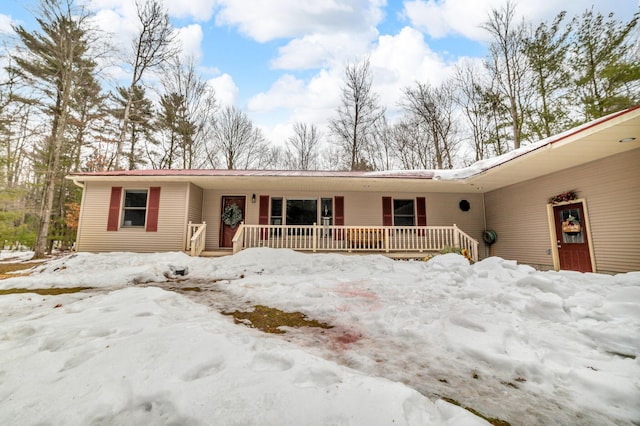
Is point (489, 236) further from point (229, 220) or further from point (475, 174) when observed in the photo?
point (229, 220)

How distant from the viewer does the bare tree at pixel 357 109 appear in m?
16.8

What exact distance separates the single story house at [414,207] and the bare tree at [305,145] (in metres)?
11.7

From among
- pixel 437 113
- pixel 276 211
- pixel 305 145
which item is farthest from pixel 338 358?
pixel 305 145

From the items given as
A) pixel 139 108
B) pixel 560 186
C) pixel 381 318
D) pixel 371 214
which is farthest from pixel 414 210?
pixel 139 108

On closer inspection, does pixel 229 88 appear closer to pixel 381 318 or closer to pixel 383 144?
pixel 383 144

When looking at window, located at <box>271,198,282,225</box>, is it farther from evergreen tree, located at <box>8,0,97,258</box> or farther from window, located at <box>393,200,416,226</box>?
evergreen tree, located at <box>8,0,97,258</box>

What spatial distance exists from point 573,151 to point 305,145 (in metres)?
17.7

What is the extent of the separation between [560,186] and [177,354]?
9333 mm

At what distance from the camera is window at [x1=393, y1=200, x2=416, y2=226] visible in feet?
33.1

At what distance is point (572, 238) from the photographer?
6602 mm

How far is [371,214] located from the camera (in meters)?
9.96

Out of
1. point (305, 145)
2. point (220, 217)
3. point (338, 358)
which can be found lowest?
point (338, 358)

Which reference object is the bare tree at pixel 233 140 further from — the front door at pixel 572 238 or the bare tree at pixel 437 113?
the front door at pixel 572 238

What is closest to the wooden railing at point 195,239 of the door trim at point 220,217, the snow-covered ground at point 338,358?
the door trim at point 220,217
